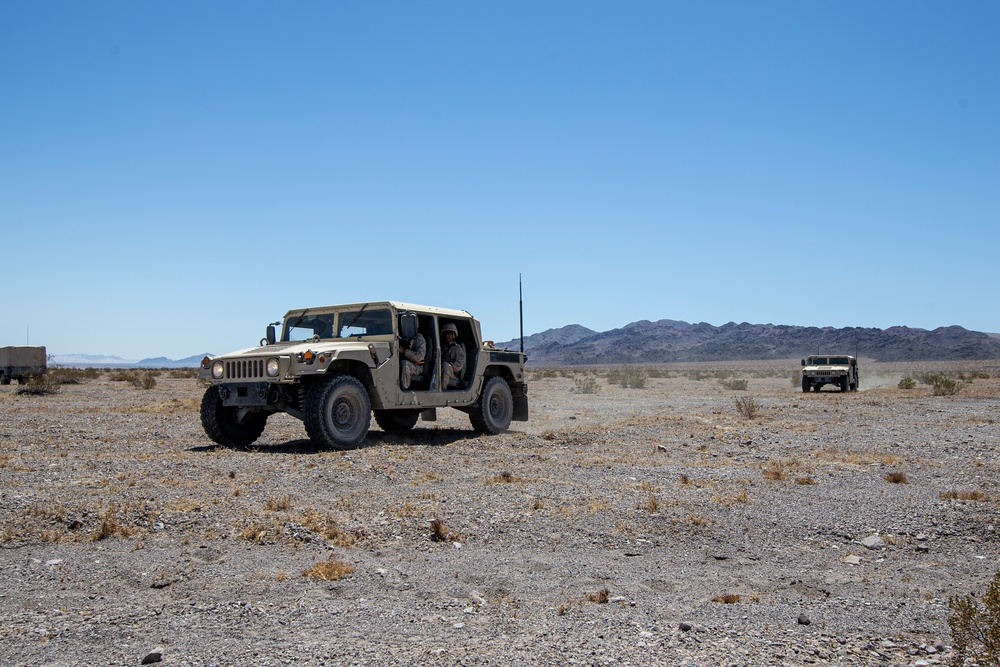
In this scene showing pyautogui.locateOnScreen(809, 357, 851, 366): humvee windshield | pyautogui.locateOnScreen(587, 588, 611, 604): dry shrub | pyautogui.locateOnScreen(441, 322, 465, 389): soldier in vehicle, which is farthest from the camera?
pyautogui.locateOnScreen(809, 357, 851, 366): humvee windshield

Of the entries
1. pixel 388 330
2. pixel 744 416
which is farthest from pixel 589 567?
pixel 744 416

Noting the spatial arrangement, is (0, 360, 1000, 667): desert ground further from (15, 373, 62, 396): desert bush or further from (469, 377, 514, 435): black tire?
(15, 373, 62, 396): desert bush

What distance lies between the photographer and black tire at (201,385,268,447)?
1232 centimetres

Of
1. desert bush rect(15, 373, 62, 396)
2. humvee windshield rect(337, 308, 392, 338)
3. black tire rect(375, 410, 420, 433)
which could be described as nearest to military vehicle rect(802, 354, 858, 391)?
black tire rect(375, 410, 420, 433)

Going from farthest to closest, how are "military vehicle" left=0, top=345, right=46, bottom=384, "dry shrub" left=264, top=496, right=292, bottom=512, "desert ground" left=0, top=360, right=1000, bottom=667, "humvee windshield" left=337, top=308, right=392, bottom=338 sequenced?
"military vehicle" left=0, top=345, right=46, bottom=384 → "humvee windshield" left=337, top=308, right=392, bottom=338 → "dry shrub" left=264, top=496, right=292, bottom=512 → "desert ground" left=0, top=360, right=1000, bottom=667

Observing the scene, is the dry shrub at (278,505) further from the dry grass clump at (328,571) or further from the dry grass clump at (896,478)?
the dry grass clump at (896,478)

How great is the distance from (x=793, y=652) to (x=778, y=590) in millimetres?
1218

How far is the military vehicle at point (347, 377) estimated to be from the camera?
11727 millimetres

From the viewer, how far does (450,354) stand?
576 inches

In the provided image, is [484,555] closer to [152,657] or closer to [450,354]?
[152,657]

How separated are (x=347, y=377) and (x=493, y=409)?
13.6 feet

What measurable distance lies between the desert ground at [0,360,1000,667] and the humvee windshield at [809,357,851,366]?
2365 centimetres

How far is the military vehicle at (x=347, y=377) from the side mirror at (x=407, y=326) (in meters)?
0.02

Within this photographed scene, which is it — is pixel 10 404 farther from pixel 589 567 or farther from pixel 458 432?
pixel 589 567
